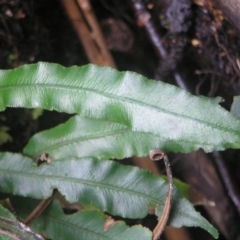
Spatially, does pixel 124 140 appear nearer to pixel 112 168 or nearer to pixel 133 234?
pixel 112 168

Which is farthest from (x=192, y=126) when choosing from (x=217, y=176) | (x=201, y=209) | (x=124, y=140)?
(x=201, y=209)

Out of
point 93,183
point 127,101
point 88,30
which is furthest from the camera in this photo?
point 88,30

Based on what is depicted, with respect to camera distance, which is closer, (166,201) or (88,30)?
(166,201)

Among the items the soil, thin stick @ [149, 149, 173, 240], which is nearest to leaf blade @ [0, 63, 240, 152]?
thin stick @ [149, 149, 173, 240]

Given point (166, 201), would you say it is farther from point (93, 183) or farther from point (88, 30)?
point (88, 30)

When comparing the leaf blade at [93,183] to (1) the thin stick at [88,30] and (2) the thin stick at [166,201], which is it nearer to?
(2) the thin stick at [166,201]

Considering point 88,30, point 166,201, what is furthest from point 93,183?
point 88,30

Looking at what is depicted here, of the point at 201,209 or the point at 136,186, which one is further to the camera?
the point at 201,209

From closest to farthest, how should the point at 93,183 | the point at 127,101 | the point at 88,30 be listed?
1. the point at 127,101
2. the point at 93,183
3. the point at 88,30

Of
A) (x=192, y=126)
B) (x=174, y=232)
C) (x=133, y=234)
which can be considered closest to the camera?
(x=192, y=126)
